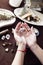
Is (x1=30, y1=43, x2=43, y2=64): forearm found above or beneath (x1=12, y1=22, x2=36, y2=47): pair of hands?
beneath

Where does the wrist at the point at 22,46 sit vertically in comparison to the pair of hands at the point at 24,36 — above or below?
below

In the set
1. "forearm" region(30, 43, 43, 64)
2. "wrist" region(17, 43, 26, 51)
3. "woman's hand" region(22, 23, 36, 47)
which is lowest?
"forearm" region(30, 43, 43, 64)

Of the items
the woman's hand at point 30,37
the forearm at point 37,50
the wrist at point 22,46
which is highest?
the woman's hand at point 30,37

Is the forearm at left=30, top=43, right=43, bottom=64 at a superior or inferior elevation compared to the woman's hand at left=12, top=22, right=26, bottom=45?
inferior

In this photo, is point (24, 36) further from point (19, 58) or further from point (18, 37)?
point (19, 58)

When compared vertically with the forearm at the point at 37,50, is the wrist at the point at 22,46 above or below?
above

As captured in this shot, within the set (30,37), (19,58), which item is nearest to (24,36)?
(30,37)

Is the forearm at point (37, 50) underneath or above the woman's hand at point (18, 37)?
underneath

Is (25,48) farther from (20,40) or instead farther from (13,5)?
(13,5)

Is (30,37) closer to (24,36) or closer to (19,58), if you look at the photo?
(24,36)

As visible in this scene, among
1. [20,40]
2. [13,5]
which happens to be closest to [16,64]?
[20,40]

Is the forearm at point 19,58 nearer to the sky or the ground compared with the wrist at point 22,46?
nearer to the ground
